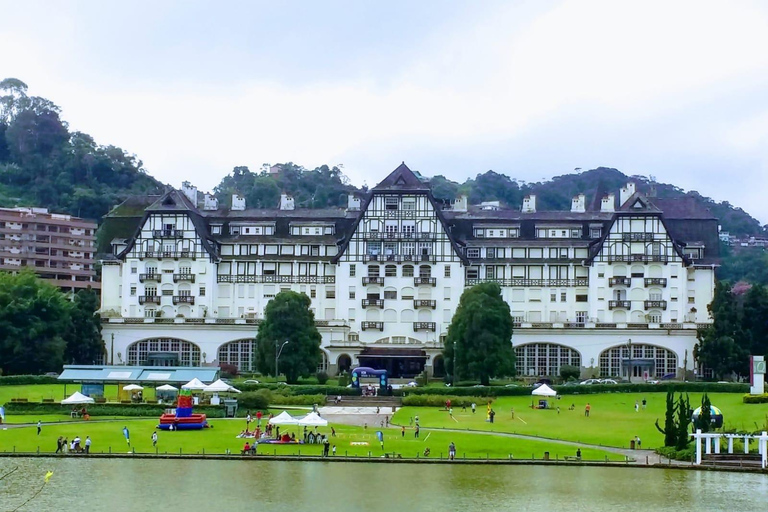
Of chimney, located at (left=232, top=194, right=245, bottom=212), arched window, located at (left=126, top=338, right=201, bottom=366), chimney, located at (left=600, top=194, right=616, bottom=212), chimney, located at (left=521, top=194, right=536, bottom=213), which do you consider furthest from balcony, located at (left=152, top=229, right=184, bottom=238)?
chimney, located at (left=600, top=194, right=616, bottom=212)

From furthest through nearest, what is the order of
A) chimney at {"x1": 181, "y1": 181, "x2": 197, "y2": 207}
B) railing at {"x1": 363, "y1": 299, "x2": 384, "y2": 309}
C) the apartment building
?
1. the apartment building
2. chimney at {"x1": 181, "y1": 181, "x2": 197, "y2": 207}
3. railing at {"x1": 363, "y1": 299, "x2": 384, "y2": 309}

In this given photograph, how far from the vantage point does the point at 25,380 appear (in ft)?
345

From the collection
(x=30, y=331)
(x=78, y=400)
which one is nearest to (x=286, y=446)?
(x=78, y=400)

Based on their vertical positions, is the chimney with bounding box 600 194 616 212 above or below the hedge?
above

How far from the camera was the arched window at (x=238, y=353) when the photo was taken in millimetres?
126875

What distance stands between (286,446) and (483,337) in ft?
131

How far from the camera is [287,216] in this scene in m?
136

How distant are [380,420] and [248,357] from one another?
40054mm

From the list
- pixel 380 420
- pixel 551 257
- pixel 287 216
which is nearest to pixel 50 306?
pixel 287 216

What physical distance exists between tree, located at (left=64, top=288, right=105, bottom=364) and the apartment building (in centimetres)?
4929

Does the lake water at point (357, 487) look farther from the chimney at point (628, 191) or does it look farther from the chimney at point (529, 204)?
the chimney at point (628, 191)

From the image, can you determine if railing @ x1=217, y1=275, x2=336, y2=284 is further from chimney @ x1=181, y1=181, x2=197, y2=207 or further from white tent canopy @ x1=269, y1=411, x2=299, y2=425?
white tent canopy @ x1=269, y1=411, x2=299, y2=425

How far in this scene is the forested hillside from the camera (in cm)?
18576

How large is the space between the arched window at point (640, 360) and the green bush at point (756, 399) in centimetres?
2808
